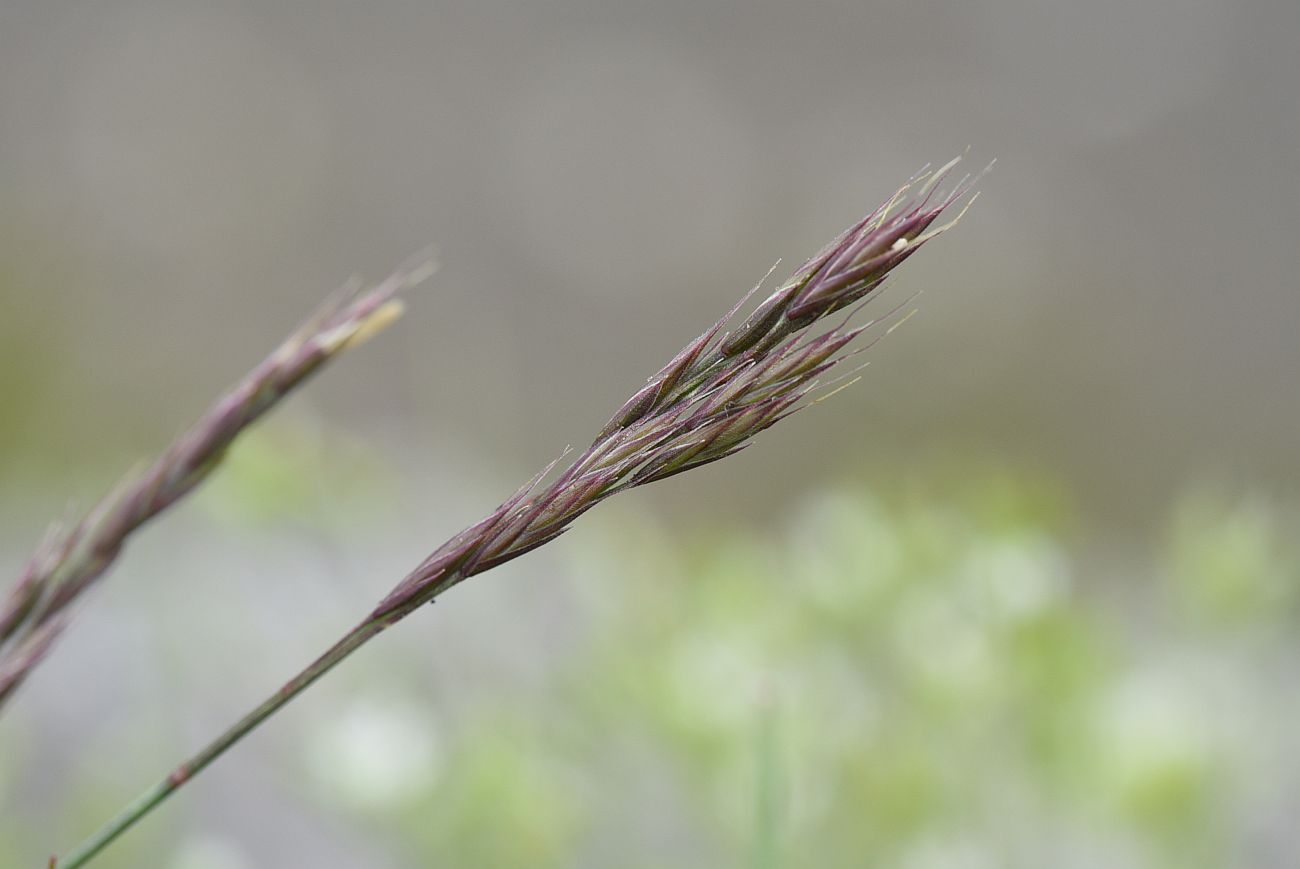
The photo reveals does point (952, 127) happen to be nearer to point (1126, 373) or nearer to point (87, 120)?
point (1126, 373)

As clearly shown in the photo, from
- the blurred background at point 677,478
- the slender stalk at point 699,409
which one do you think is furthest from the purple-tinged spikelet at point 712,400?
the blurred background at point 677,478

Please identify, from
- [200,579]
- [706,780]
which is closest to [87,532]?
[706,780]

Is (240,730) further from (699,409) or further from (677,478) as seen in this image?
(677,478)

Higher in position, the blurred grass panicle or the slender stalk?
the blurred grass panicle

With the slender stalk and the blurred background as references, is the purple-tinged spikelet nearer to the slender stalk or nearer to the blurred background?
the slender stalk

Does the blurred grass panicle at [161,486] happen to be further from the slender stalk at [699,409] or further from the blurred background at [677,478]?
the blurred background at [677,478]

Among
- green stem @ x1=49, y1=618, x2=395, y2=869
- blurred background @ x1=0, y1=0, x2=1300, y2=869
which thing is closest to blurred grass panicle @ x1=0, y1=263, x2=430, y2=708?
green stem @ x1=49, y1=618, x2=395, y2=869
